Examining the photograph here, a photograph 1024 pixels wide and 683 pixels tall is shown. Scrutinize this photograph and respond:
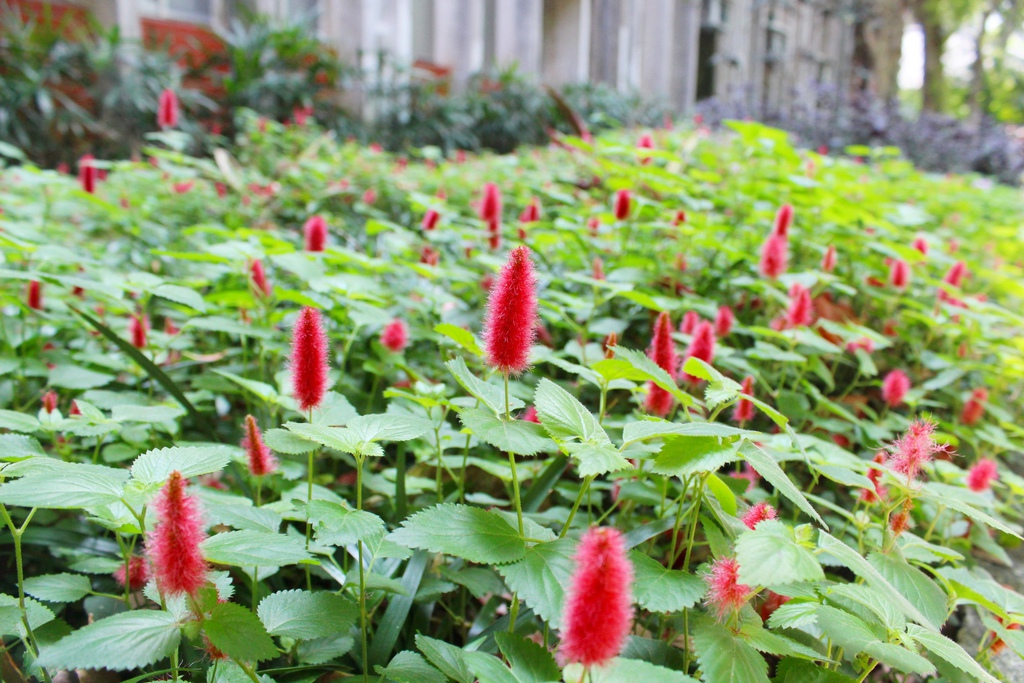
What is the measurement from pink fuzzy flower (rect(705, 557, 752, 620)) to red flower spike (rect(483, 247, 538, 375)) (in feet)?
1.05

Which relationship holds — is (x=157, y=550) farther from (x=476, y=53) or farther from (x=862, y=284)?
(x=476, y=53)

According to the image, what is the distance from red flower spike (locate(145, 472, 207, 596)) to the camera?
627mm

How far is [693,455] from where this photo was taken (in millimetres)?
768

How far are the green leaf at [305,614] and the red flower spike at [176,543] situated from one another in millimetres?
176

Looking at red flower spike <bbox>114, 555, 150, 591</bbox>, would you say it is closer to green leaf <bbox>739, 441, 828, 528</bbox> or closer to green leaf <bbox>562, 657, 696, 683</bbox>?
green leaf <bbox>562, 657, 696, 683</bbox>

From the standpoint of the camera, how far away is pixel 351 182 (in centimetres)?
387

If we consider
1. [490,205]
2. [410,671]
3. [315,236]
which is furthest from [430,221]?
[410,671]

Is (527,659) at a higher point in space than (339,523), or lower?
lower

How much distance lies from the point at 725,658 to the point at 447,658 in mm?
305

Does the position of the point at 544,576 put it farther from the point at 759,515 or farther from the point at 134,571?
the point at 134,571

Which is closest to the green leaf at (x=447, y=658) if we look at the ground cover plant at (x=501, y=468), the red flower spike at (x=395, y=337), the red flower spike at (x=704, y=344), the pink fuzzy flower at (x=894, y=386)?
the ground cover plant at (x=501, y=468)

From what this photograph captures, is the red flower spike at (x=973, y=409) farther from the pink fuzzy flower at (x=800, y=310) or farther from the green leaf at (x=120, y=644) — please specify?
the green leaf at (x=120, y=644)

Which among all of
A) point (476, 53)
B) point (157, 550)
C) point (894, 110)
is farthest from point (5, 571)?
point (894, 110)

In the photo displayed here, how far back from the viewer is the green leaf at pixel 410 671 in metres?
0.79
